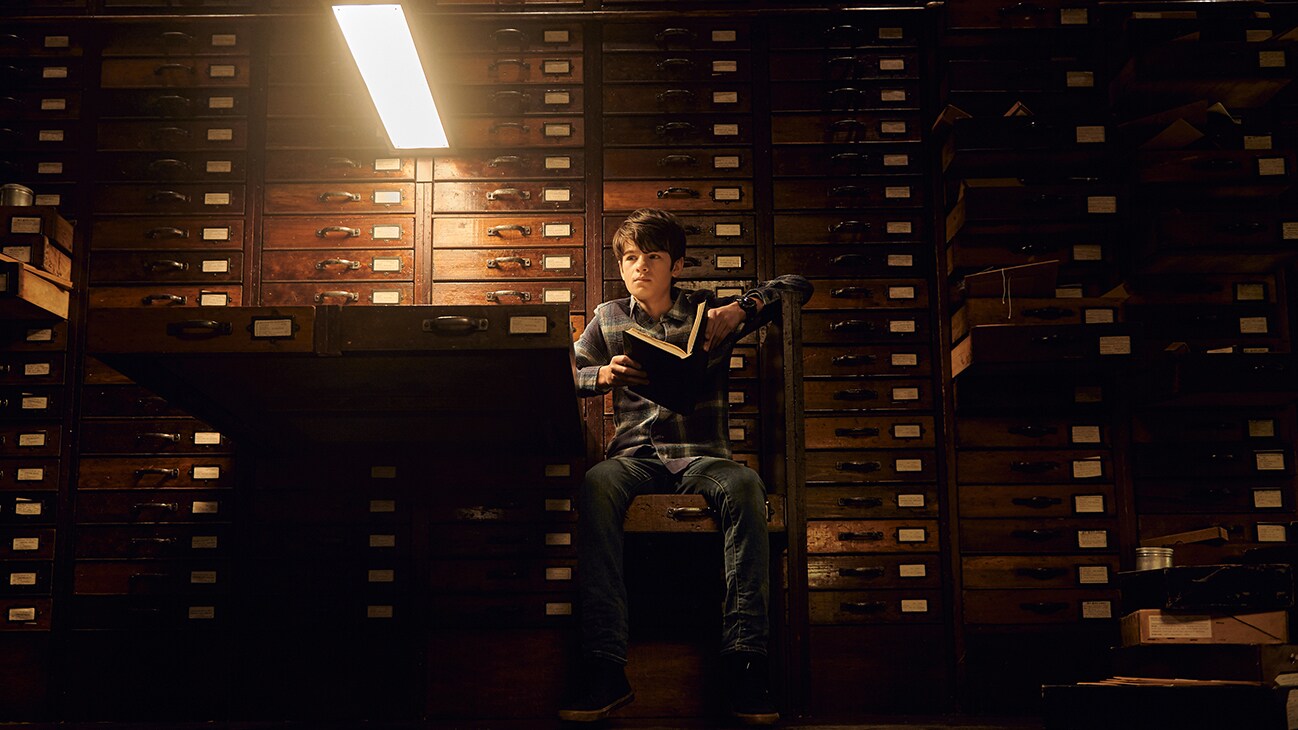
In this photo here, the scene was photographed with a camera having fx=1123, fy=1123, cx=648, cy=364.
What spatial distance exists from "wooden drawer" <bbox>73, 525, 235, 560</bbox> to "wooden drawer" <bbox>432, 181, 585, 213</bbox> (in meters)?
1.34

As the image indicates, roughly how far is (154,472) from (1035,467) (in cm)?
296

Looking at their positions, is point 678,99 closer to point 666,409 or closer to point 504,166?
point 504,166

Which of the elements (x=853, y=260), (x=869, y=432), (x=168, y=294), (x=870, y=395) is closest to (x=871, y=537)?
(x=869, y=432)

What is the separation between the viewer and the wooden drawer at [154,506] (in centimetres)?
372

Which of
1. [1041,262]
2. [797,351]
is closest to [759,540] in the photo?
[797,351]

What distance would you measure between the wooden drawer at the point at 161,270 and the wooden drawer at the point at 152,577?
38.4 inches

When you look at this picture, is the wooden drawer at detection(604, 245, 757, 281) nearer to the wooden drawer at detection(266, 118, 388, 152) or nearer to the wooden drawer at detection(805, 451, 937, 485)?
the wooden drawer at detection(805, 451, 937, 485)

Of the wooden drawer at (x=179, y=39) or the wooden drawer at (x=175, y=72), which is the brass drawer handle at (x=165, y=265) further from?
the wooden drawer at (x=179, y=39)

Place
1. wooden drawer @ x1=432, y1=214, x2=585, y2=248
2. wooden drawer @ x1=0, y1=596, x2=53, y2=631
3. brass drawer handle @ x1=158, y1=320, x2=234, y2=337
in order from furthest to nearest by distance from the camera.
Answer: wooden drawer @ x1=432, y1=214, x2=585, y2=248
wooden drawer @ x1=0, y1=596, x2=53, y2=631
brass drawer handle @ x1=158, y1=320, x2=234, y2=337

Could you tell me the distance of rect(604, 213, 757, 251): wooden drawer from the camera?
3.94 metres

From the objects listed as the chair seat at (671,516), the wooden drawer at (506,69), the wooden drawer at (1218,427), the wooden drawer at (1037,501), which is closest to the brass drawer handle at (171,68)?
the wooden drawer at (506,69)

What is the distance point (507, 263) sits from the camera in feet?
12.9

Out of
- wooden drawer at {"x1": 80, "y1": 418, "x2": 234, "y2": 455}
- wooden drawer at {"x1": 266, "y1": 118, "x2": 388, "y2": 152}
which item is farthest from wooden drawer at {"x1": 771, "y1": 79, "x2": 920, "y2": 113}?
wooden drawer at {"x1": 80, "y1": 418, "x2": 234, "y2": 455}

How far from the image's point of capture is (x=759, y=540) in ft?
8.87
